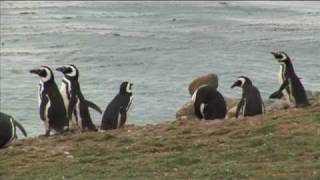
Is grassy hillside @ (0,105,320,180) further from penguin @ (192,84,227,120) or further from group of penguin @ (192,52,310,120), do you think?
penguin @ (192,84,227,120)

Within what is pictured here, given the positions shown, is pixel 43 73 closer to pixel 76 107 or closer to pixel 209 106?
pixel 76 107

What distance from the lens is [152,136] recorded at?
12672 millimetres

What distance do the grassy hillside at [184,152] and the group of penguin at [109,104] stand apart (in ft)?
4.15

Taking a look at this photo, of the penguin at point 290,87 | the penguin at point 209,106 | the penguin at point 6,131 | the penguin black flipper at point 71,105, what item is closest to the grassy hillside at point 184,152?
the penguin at point 6,131

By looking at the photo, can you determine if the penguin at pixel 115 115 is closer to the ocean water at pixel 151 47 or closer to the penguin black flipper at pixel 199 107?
the penguin black flipper at pixel 199 107

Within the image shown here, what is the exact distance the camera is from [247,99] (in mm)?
15953

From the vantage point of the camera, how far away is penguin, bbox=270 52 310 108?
16453 millimetres

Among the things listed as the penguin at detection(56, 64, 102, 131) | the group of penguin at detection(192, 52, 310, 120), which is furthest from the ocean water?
the group of penguin at detection(192, 52, 310, 120)

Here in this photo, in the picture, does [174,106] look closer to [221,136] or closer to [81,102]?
[81,102]

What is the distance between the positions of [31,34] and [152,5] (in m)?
20.4

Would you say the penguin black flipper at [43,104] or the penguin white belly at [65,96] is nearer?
the penguin black flipper at [43,104]

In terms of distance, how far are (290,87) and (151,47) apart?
832 inches

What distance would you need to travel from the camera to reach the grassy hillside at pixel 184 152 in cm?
937

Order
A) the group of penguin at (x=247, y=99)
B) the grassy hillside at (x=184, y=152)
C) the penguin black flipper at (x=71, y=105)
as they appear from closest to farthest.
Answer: the grassy hillside at (x=184, y=152), the penguin black flipper at (x=71, y=105), the group of penguin at (x=247, y=99)
